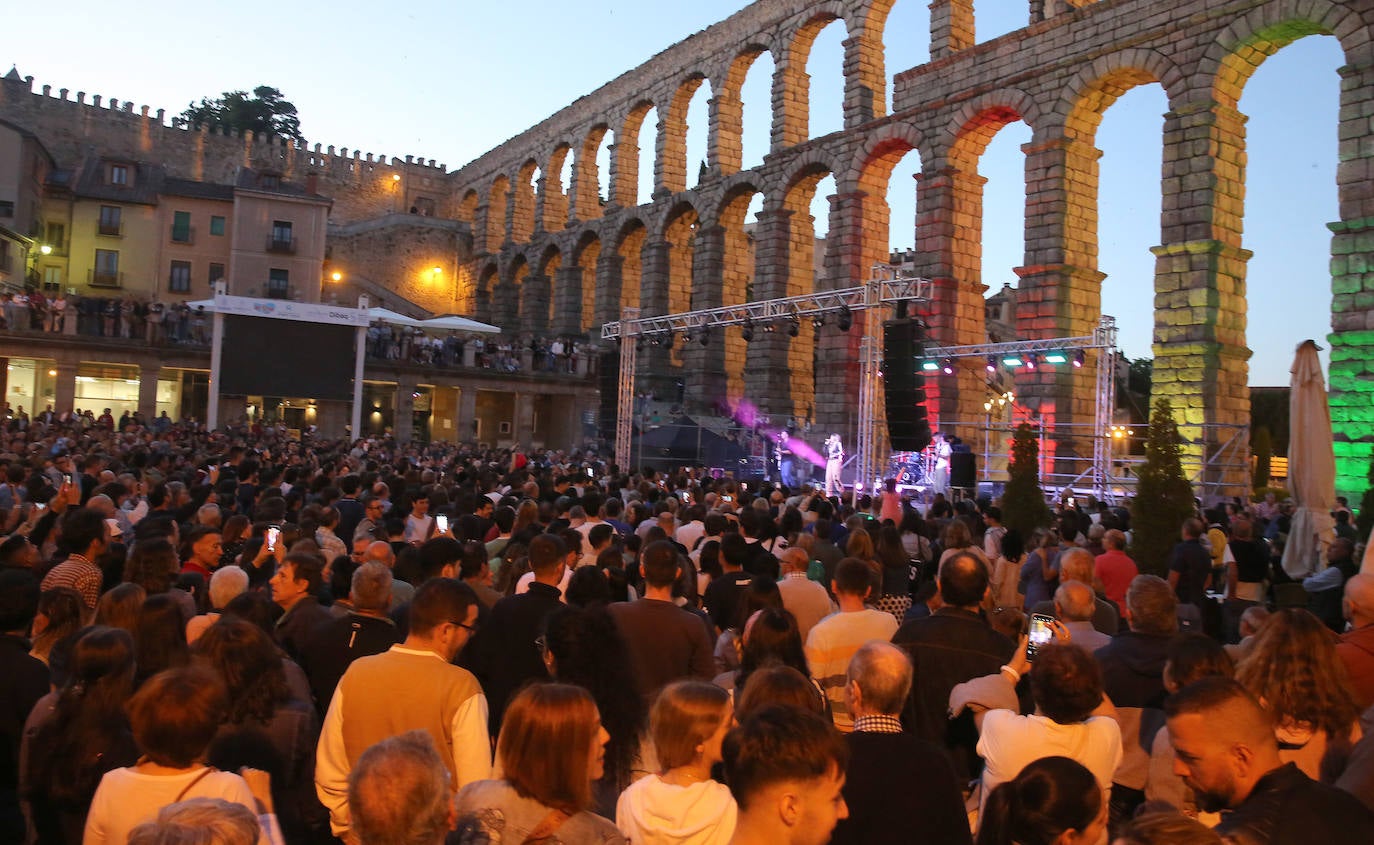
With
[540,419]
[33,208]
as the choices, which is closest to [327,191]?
[33,208]

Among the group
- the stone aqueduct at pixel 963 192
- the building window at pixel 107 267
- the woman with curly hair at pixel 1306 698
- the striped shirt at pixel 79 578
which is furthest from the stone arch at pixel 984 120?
the building window at pixel 107 267

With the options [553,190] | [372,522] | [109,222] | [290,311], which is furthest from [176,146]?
[372,522]

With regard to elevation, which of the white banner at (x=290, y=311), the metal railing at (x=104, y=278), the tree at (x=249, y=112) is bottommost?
the white banner at (x=290, y=311)

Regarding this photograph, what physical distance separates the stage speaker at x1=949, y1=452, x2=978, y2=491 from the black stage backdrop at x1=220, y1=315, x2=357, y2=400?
609 inches

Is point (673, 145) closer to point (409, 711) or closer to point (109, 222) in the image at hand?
point (109, 222)

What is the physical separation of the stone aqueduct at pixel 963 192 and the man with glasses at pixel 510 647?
17645 mm

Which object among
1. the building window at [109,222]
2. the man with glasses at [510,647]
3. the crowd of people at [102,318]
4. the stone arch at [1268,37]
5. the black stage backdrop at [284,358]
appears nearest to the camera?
the man with glasses at [510,647]

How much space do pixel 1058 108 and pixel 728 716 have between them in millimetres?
23456

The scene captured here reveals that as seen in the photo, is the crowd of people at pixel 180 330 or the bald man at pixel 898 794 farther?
the crowd of people at pixel 180 330

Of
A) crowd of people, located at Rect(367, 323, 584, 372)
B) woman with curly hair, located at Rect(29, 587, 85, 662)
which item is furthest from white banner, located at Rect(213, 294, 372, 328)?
woman with curly hair, located at Rect(29, 587, 85, 662)

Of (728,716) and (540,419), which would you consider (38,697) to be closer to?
(728,716)

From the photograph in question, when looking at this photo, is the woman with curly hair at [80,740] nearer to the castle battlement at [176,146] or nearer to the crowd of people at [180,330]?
the crowd of people at [180,330]

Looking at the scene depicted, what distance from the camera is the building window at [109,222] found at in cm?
4275

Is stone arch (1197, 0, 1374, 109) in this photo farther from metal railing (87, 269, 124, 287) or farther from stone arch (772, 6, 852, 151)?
metal railing (87, 269, 124, 287)
